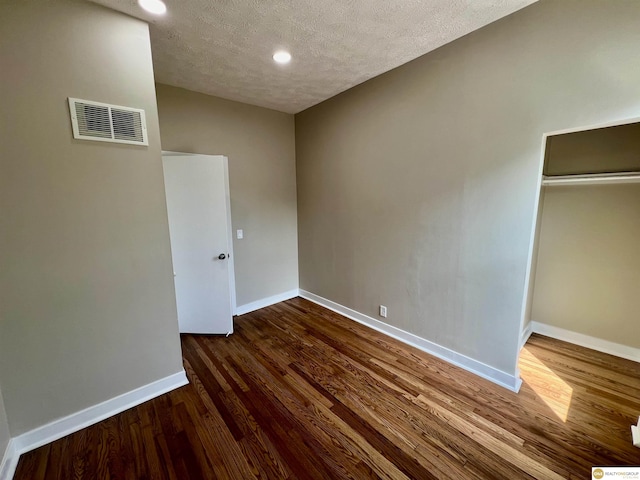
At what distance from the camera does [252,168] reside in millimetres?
3537

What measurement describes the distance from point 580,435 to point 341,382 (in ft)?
5.27

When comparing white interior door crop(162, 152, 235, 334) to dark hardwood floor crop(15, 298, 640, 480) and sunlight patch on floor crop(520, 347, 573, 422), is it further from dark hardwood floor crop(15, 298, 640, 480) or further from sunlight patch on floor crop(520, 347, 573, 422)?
sunlight patch on floor crop(520, 347, 573, 422)

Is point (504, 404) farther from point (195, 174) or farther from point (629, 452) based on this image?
point (195, 174)

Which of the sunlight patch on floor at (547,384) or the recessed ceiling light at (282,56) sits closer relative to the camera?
the sunlight patch on floor at (547,384)

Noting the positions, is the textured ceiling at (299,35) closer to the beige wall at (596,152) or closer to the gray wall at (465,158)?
the gray wall at (465,158)

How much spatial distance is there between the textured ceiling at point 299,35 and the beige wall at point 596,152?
155 centimetres

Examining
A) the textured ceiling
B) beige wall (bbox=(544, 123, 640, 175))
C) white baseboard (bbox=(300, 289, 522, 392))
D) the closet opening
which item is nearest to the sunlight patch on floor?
white baseboard (bbox=(300, 289, 522, 392))

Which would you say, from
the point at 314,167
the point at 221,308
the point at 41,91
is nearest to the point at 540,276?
the point at 314,167

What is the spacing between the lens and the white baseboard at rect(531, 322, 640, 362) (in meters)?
2.47

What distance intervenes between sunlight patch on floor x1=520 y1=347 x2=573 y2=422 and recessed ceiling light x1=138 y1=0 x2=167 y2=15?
3.88 m

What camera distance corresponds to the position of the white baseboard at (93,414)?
1.66 metres

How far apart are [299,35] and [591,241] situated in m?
3.34

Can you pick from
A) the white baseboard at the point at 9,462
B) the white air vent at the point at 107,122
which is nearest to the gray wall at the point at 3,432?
the white baseboard at the point at 9,462

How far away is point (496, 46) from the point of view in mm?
1938
